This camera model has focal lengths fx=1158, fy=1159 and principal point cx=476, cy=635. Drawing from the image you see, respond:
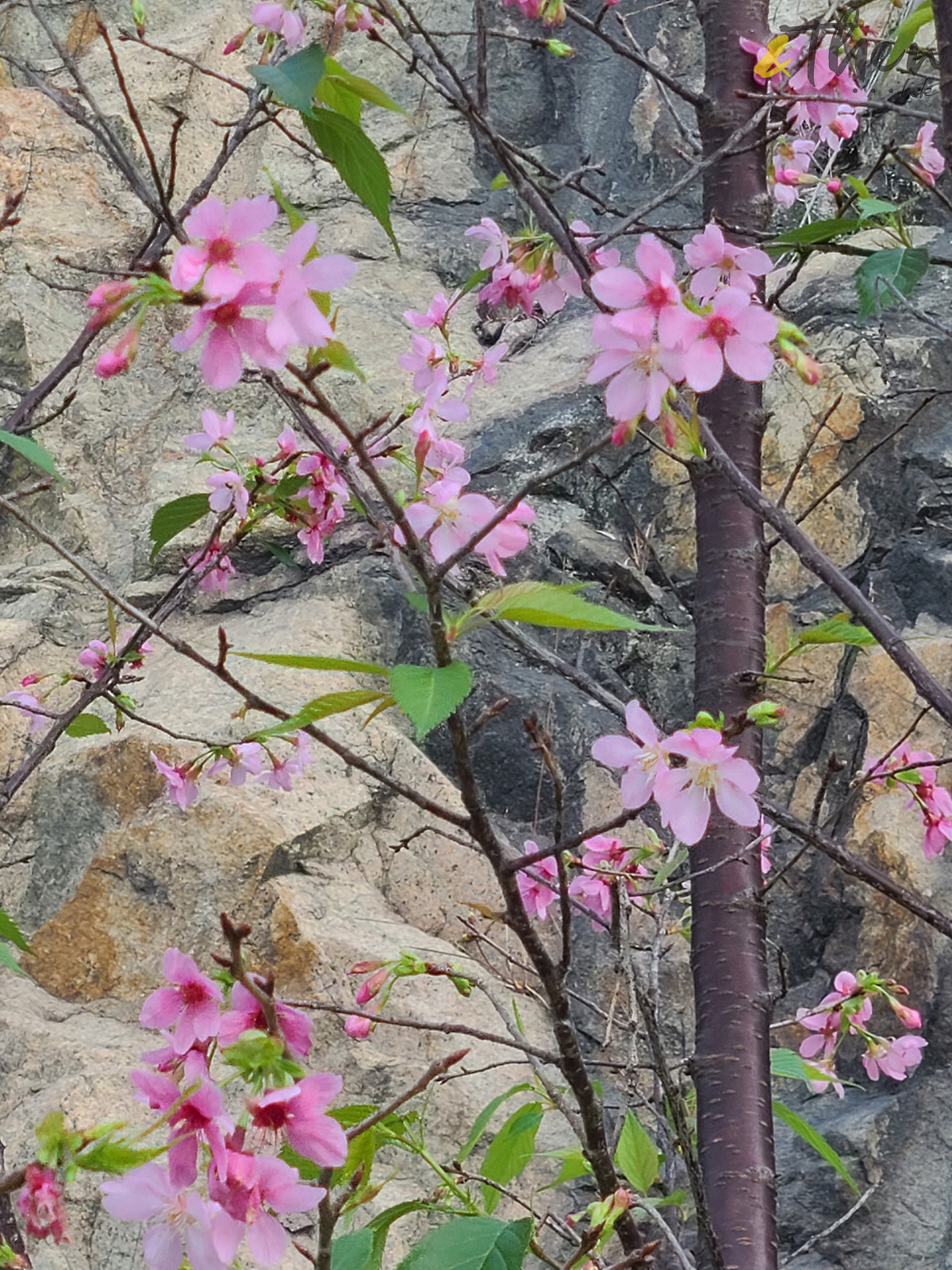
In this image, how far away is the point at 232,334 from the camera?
0.51m

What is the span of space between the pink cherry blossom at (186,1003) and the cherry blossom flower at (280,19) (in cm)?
64

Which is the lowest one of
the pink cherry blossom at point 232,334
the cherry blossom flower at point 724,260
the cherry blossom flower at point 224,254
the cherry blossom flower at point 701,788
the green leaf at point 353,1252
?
the green leaf at point 353,1252

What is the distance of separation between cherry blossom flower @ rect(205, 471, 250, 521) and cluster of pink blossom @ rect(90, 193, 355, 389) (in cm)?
62

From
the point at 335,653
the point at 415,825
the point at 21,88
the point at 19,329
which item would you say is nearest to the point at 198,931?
the point at 415,825

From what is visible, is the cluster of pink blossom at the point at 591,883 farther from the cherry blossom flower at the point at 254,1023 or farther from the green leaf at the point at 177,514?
the cherry blossom flower at the point at 254,1023

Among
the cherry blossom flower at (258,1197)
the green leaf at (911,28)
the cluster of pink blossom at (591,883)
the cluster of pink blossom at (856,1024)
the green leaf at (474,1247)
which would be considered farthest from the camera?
the cluster of pink blossom at (591,883)

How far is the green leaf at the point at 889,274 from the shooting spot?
757 mm

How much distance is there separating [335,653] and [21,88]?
230 centimetres

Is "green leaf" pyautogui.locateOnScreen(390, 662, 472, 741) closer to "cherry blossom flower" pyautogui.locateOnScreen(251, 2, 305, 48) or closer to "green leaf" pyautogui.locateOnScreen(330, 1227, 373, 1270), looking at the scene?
"green leaf" pyautogui.locateOnScreen(330, 1227, 373, 1270)

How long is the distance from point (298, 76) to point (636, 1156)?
860 mm

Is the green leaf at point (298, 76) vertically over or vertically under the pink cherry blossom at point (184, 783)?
over

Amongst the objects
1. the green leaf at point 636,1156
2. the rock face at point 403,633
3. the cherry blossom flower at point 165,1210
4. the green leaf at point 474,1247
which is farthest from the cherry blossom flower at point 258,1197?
the rock face at point 403,633

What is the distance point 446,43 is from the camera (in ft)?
12.1

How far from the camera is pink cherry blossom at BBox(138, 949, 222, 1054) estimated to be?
50 cm
